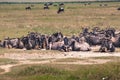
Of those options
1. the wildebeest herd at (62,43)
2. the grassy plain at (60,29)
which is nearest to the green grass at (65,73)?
the grassy plain at (60,29)

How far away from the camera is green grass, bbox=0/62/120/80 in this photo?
25.0 meters

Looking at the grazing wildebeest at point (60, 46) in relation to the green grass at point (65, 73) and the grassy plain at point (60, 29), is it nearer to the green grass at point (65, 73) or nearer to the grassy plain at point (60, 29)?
the grassy plain at point (60, 29)

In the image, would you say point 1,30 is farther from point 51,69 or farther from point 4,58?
point 51,69

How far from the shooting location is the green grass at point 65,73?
24969 mm

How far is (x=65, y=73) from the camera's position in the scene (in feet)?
89.4

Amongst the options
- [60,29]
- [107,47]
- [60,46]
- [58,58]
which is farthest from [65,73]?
[60,29]

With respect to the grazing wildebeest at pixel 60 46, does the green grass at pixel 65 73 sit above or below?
above

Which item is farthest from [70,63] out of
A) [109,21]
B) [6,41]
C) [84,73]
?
[109,21]

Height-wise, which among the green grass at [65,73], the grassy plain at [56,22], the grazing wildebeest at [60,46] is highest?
the green grass at [65,73]

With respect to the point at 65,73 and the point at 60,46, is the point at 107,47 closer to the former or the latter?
the point at 60,46

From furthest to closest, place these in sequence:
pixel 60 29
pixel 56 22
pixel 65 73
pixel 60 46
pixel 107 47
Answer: pixel 56 22 < pixel 60 29 < pixel 60 46 < pixel 107 47 < pixel 65 73

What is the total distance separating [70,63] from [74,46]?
314 inches

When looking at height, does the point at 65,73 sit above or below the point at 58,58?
above

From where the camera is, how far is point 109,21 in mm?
66750
